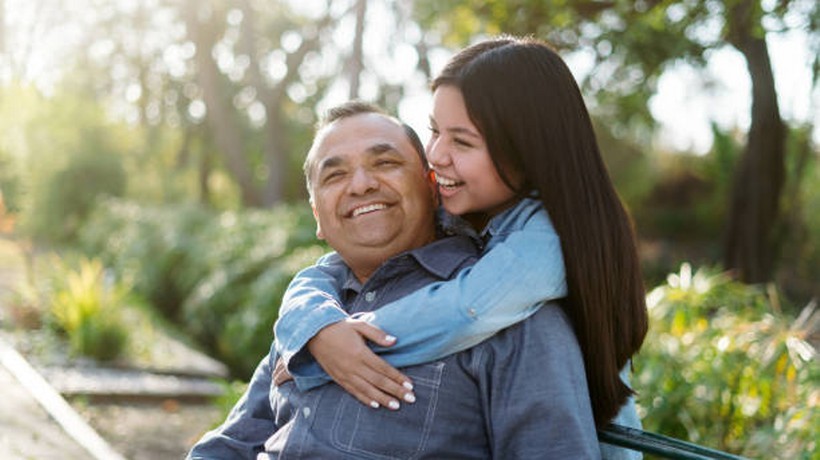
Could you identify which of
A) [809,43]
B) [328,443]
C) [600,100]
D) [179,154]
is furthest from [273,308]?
[179,154]

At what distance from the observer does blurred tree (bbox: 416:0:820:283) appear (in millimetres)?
8031

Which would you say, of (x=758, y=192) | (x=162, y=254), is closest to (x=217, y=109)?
(x=162, y=254)

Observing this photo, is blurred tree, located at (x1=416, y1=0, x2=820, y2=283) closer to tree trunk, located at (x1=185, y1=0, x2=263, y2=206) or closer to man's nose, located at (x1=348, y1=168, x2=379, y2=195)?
man's nose, located at (x1=348, y1=168, x2=379, y2=195)

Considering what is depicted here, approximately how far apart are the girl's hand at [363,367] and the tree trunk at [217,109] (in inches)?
705

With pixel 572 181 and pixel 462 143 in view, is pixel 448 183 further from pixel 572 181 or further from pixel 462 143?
pixel 572 181

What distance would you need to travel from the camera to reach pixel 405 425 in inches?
84.0

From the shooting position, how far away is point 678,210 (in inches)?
1016

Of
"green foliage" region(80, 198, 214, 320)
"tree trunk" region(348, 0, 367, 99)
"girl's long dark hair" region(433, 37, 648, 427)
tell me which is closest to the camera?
"girl's long dark hair" region(433, 37, 648, 427)

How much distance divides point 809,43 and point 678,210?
15.5m

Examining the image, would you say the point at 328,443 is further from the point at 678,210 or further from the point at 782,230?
the point at 678,210

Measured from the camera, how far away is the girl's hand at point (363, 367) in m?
2.12

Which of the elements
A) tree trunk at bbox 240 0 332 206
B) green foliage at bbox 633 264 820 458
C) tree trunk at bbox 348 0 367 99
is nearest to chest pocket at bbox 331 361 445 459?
green foliage at bbox 633 264 820 458

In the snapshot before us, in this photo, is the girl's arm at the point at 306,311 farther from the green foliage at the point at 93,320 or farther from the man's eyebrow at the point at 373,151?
the green foliage at the point at 93,320

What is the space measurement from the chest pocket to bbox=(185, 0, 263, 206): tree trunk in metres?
18.0
